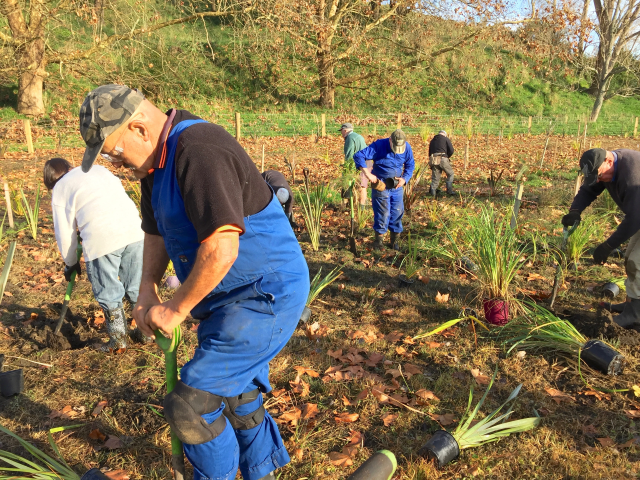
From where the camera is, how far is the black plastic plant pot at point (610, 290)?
4.50 meters

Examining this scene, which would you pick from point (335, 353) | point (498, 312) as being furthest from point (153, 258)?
point (498, 312)

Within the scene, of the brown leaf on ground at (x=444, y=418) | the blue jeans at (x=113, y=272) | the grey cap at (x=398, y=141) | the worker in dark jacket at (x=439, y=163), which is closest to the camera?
the brown leaf on ground at (x=444, y=418)

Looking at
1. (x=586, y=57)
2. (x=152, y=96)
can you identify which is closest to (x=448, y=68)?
(x=586, y=57)

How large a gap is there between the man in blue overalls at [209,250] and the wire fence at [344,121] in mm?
12873

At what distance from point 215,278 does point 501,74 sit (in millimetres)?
29236

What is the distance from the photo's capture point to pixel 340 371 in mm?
3371

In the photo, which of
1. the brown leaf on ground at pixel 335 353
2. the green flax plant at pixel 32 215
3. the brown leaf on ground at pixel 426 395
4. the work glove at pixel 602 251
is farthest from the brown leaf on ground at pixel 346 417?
the green flax plant at pixel 32 215

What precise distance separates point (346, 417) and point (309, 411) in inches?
9.6

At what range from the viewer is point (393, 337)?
152 inches

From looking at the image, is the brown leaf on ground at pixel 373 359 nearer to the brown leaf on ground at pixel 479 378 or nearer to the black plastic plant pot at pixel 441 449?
the brown leaf on ground at pixel 479 378

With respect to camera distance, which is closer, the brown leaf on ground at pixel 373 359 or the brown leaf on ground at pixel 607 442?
the brown leaf on ground at pixel 607 442

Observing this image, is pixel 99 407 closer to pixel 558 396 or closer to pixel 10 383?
pixel 10 383

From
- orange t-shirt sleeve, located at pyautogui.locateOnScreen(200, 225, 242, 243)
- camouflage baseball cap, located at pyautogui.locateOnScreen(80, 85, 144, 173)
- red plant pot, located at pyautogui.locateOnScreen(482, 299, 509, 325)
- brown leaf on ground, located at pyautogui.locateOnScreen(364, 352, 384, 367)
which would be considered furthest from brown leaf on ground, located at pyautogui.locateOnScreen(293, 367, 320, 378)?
camouflage baseball cap, located at pyautogui.locateOnScreen(80, 85, 144, 173)

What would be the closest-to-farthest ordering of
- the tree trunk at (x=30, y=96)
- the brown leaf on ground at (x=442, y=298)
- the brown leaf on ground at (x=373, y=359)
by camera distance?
the brown leaf on ground at (x=373, y=359) → the brown leaf on ground at (x=442, y=298) → the tree trunk at (x=30, y=96)
